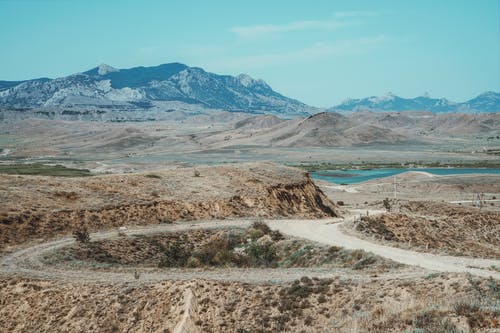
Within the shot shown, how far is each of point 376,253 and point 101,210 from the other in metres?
18.8

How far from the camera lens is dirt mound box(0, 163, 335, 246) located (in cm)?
3372

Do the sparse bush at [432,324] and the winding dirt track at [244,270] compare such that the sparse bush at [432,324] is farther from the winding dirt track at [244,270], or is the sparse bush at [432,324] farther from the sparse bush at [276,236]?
the sparse bush at [276,236]

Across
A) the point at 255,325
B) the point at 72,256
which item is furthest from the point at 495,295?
the point at 72,256

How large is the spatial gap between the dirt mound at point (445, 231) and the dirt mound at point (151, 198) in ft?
32.3

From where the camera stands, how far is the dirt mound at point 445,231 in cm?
3294

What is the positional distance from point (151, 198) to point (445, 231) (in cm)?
2027

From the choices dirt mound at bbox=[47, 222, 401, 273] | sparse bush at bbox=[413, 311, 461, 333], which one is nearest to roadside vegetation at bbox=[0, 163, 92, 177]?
dirt mound at bbox=[47, 222, 401, 273]

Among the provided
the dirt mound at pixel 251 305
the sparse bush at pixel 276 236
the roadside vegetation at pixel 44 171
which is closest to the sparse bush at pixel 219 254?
the sparse bush at pixel 276 236

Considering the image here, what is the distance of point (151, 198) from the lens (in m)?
40.9

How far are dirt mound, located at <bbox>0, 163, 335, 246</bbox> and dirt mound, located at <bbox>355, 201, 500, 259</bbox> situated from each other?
387 inches

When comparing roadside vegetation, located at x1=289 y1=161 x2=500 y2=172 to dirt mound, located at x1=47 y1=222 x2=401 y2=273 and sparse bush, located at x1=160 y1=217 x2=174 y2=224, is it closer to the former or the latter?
sparse bush, located at x1=160 y1=217 x2=174 y2=224

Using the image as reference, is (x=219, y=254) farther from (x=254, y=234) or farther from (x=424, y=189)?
(x=424, y=189)

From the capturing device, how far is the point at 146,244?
3225cm

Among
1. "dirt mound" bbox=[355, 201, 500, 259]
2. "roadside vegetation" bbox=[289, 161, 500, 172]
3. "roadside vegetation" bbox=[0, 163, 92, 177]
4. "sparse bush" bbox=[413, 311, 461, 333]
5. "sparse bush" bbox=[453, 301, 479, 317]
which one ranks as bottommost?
"roadside vegetation" bbox=[289, 161, 500, 172]
